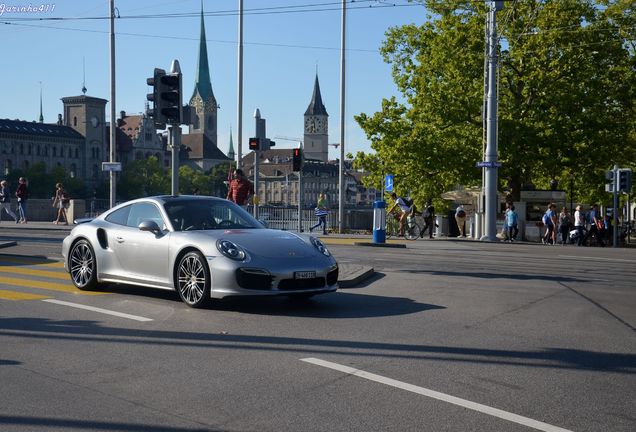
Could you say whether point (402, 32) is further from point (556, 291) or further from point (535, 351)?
point (535, 351)

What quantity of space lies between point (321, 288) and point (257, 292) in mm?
847

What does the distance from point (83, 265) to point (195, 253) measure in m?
2.41

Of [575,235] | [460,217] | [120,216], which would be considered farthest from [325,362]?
[460,217]

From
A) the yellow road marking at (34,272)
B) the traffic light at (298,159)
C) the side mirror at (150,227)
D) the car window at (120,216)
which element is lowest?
the yellow road marking at (34,272)

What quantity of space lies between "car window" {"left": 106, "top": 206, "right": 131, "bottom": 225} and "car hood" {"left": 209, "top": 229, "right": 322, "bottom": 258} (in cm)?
174

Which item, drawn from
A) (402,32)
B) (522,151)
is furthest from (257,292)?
(402,32)

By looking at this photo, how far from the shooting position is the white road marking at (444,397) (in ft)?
16.7

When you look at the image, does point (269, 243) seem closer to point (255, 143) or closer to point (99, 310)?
point (99, 310)

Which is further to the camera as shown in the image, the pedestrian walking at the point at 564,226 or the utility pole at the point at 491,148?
the pedestrian walking at the point at 564,226

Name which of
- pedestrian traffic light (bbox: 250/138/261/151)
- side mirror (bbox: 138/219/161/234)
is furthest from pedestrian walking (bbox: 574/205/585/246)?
side mirror (bbox: 138/219/161/234)

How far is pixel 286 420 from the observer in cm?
511

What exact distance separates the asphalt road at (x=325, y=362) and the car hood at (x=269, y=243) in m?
0.67

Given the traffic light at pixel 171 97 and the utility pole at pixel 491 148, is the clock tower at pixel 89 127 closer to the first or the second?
the utility pole at pixel 491 148

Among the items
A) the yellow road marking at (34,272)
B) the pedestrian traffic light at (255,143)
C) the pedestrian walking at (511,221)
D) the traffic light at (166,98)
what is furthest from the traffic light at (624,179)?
the yellow road marking at (34,272)
